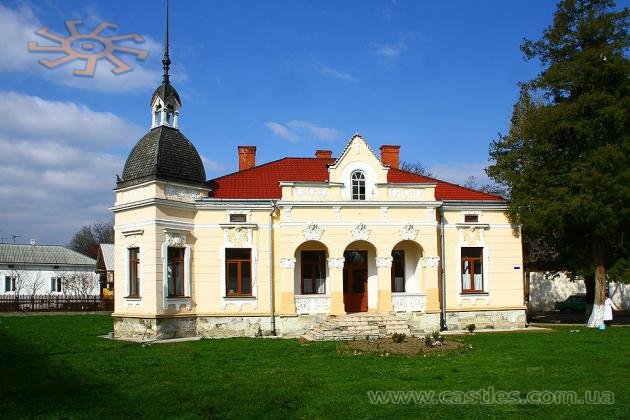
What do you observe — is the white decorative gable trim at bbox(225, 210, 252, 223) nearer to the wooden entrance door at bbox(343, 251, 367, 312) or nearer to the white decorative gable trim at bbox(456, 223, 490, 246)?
the wooden entrance door at bbox(343, 251, 367, 312)

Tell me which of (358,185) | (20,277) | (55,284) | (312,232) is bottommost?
(55,284)

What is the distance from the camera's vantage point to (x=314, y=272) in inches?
973

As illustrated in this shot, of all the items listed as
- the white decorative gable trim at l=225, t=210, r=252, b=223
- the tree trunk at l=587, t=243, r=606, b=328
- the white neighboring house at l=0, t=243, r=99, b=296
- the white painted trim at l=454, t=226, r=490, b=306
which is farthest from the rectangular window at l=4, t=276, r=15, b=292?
the tree trunk at l=587, t=243, r=606, b=328

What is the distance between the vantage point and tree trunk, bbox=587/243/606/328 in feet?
80.5

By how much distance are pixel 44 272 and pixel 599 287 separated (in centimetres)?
4816

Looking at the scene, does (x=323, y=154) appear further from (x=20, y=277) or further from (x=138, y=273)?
(x=20, y=277)

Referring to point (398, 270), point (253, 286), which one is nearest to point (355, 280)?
point (398, 270)

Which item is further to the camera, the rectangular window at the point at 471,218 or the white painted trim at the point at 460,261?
the rectangular window at the point at 471,218

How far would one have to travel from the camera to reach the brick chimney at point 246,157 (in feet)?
95.0

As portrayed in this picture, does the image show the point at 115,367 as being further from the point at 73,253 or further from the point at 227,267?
the point at 73,253

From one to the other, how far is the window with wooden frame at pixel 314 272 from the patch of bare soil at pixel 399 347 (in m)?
5.94

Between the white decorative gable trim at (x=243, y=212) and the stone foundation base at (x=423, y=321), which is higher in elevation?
the white decorative gable trim at (x=243, y=212)

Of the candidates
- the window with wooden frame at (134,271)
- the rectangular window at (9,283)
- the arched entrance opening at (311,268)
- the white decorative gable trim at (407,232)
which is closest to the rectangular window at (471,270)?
the white decorative gable trim at (407,232)

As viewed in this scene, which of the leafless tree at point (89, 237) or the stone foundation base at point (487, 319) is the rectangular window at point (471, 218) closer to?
the stone foundation base at point (487, 319)
